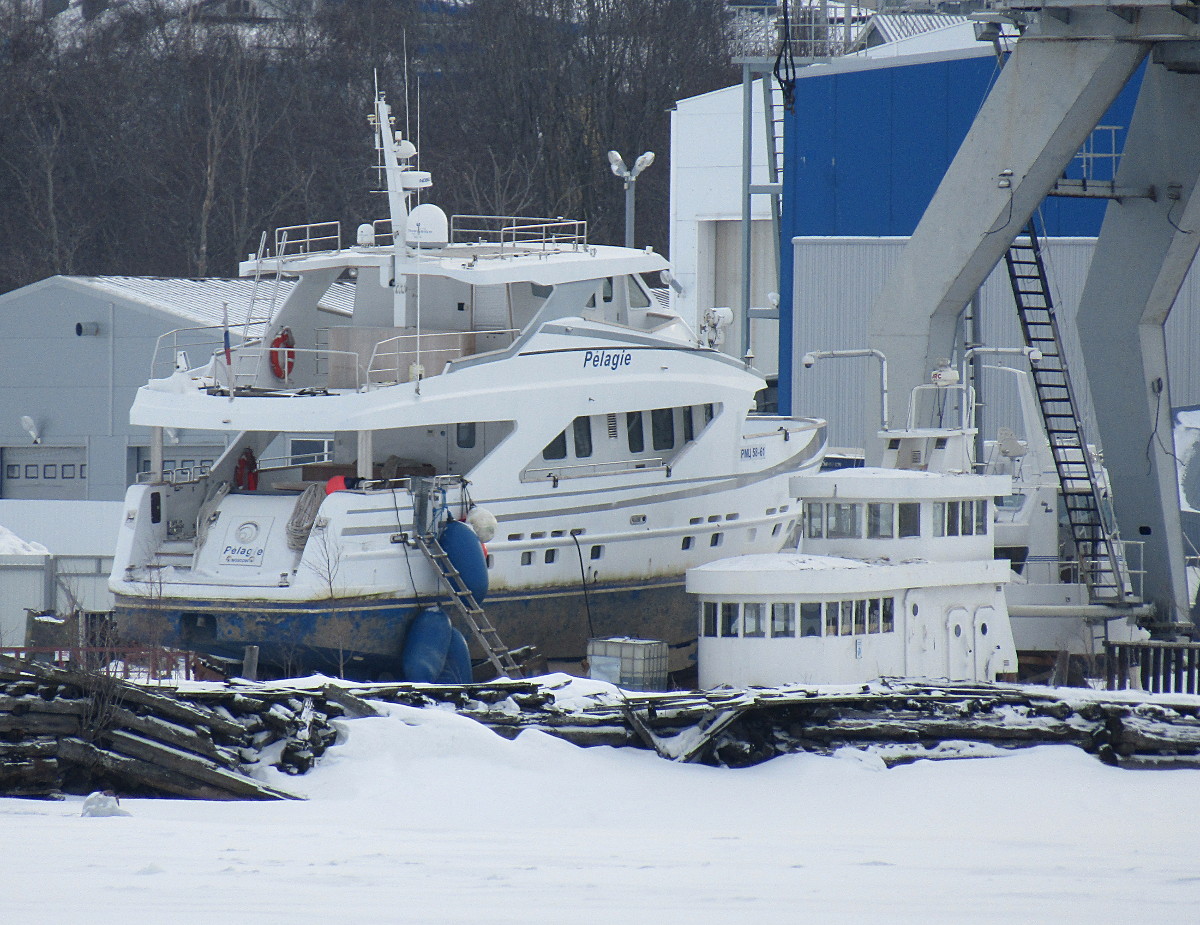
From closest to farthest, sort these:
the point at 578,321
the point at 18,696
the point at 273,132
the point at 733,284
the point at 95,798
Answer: the point at 95,798
the point at 18,696
the point at 578,321
the point at 733,284
the point at 273,132

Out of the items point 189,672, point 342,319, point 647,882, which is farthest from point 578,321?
point 647,882

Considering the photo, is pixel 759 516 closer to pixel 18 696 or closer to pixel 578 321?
pixel 578 321

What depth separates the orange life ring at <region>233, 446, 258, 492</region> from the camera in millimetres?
20453

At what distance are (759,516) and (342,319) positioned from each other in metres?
6.00

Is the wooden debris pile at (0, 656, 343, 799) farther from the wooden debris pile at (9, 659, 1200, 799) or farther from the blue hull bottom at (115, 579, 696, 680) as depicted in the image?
the blue hull bottom at (115, 579, 696, 680)

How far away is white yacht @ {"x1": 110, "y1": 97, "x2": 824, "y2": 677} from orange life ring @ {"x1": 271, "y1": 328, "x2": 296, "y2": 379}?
0.09ft

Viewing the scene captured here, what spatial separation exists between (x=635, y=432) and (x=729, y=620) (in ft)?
14.0

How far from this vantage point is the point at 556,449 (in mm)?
20141

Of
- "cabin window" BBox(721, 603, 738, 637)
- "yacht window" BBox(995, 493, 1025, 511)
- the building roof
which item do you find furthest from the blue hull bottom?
the building roof

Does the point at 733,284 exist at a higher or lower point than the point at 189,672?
higher

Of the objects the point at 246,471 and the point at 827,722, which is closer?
the point at 827,722

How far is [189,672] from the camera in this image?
18750 mm

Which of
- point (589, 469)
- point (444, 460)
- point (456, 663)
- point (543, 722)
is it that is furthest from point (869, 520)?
point (444, 460)

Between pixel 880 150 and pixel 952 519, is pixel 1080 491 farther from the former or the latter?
pixel 880 150
